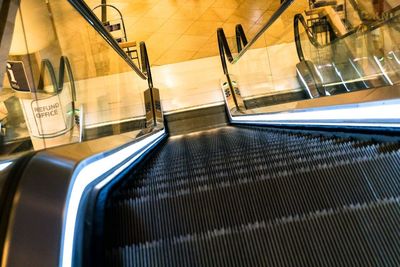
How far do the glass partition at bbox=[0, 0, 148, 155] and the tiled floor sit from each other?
2.62 metres

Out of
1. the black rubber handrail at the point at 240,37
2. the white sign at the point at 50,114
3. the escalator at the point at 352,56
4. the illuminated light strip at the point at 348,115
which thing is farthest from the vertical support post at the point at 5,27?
the black rubber handrail at the point at 240,37

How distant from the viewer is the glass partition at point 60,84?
207 cm

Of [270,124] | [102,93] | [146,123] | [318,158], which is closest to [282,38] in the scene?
[270,124]

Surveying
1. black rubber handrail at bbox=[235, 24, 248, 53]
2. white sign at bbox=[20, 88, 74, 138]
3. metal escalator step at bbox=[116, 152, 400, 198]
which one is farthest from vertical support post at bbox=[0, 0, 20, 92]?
black rubber handrail at bbox=[235, 24, 248, 53]

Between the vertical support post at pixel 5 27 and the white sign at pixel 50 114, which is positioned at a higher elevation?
the vertical support post at pixel 5 27

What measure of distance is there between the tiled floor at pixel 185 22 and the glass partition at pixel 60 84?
2.62 m

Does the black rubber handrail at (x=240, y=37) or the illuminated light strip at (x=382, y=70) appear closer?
the illuminated light strip at (x=382, y=70)

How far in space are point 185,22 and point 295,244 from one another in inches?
325

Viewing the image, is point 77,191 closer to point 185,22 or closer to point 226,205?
point 226,205

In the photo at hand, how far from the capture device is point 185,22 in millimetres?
8914

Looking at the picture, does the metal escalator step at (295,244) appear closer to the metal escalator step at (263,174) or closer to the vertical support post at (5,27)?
the metal escalator step at (263,174)

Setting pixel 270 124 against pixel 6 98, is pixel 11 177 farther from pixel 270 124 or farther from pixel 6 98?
pixel 270 124

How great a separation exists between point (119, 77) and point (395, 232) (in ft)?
15.1

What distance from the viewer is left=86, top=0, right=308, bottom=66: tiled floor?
8211 mm
